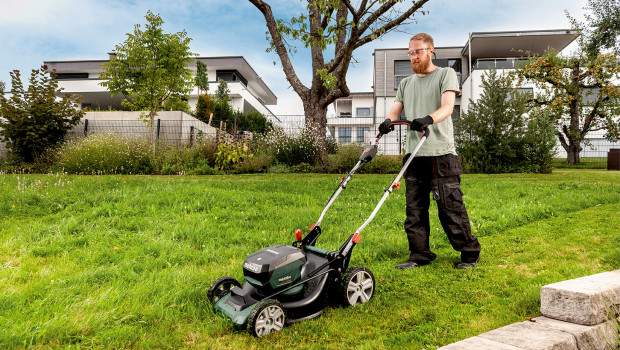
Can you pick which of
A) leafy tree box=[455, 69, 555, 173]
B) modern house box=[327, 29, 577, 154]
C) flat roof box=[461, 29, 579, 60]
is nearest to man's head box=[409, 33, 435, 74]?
leafy tree box=[455, 69, 555, 173]

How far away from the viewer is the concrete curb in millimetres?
2158

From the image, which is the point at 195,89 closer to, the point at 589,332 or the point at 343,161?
the point at 343,161

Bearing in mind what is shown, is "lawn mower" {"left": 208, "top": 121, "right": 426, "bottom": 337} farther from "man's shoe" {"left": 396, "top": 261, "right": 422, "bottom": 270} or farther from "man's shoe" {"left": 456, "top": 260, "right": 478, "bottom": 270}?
"man's shoe" {"left": 456, "top": 260, "right": 478, "bottom": 270}

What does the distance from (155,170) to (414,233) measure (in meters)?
10.4

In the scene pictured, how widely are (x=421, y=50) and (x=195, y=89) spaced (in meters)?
36.5

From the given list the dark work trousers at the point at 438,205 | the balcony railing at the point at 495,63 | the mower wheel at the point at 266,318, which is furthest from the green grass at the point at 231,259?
the balcony railing at the point at 495,63

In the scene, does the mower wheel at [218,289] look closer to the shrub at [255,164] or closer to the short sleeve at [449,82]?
the short sleeve at [449,82]

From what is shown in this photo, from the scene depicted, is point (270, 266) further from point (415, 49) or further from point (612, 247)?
point (612, 247)

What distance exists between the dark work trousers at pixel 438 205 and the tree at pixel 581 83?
1962 centimetres

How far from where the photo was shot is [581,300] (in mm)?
2494

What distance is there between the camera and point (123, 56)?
15438mm

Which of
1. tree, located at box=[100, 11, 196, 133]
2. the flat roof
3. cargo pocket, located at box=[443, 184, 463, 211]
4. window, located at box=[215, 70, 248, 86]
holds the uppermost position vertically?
window, located at box=[215, 70, 248, 86]

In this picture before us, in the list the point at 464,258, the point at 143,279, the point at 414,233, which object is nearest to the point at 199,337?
the point at 143,279

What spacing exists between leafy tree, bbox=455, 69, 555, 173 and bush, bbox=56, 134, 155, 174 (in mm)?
10886
